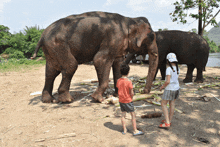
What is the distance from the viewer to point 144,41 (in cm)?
465

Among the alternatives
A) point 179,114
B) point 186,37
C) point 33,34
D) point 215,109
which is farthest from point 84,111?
point 33,34

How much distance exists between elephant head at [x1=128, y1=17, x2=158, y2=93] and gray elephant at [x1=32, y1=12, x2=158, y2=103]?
0.10 feet

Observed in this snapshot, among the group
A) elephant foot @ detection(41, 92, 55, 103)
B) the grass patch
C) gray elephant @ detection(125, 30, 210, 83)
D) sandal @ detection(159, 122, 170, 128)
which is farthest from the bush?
sandal @ detection(159, 122, 170, 128)

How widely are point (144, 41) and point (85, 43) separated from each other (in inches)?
68.9

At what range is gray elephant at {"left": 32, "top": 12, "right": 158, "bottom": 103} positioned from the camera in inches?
158

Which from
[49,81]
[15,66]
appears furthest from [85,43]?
[15,66]

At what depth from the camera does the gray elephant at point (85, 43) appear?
401cm

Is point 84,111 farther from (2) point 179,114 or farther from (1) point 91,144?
(2) point 179,114

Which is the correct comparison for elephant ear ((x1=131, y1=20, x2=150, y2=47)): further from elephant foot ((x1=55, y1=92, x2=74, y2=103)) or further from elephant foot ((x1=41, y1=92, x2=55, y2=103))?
elephant foot ((x1=41, y1=92, x2=55, y2=103))

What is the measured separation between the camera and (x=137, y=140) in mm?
2562

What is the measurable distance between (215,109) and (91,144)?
308 centimetres

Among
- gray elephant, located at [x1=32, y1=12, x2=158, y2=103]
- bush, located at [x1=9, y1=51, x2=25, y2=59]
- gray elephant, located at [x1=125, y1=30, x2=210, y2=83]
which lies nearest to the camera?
gray elephant, located at [x1=32, y1=12, x2=158, y2=103]

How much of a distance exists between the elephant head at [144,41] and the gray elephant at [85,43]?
3 cm

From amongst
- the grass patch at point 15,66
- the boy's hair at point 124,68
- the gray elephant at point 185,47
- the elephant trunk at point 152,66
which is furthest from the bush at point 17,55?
the boy's hair at point 124,68
